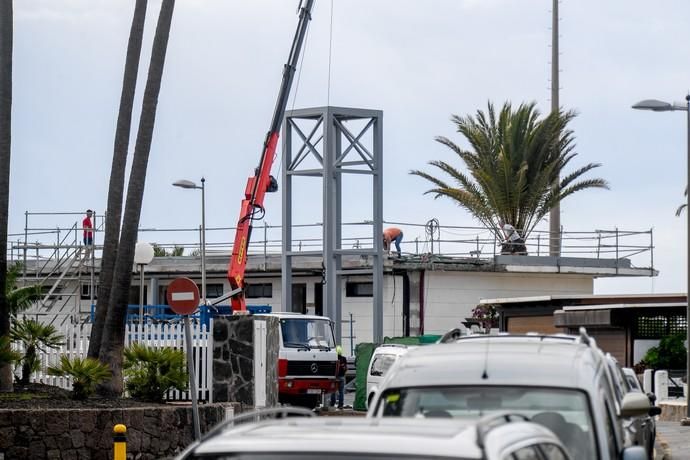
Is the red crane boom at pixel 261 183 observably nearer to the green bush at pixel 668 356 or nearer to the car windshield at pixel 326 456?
the green bush at pixel 668 356

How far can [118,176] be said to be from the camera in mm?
22594

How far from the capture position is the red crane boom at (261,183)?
3888cm

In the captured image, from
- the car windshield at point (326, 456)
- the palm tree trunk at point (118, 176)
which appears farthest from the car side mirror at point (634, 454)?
the palm tree trunk at point (118, 176)

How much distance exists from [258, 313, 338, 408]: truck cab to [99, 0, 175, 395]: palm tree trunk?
9.13 metres

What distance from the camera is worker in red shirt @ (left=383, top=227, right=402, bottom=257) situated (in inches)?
1976

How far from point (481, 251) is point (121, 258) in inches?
1213

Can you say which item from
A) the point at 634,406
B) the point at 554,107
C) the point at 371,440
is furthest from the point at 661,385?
the point at 554,107

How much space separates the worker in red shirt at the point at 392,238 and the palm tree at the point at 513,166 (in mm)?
2623

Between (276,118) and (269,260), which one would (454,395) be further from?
(269,260)

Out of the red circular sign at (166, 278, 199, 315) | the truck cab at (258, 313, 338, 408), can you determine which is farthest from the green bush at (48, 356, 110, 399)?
the truck cab at (258, 313, 338, 408)

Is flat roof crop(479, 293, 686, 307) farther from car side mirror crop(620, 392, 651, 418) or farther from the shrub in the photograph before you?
car side mirror crop(620, 392, 651, 418)

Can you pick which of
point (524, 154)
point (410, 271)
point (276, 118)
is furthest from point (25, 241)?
point (524, 154)

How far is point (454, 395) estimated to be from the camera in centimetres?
939

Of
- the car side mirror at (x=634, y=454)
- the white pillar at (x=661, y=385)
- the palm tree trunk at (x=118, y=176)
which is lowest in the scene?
the white pillar at (x=661, y=385)
